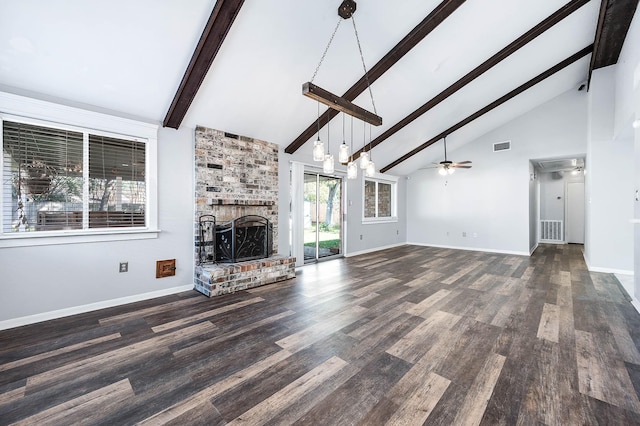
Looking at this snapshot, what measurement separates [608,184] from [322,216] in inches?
215

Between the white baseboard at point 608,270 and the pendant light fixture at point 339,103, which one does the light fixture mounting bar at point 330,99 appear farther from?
the white baseboard at point 608,270

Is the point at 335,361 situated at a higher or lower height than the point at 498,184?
lower

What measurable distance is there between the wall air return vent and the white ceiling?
2.05 meters

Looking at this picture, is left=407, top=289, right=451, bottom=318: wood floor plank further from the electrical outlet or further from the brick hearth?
the electrical outlet

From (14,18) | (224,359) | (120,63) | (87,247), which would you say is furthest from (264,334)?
(14,18)

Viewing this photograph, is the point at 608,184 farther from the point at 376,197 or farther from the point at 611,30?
the point at 376,197

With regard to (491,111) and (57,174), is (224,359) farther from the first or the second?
(491,111)

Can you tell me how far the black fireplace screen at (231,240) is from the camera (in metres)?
4.13

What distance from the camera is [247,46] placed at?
10.2 ft

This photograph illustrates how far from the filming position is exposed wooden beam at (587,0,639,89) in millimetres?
3627

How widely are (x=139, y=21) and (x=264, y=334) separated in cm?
322

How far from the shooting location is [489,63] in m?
4.47

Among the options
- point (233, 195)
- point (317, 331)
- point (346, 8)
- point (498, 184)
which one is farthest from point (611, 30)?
point (233, 195)

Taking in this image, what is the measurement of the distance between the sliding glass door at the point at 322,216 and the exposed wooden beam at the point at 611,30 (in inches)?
195
